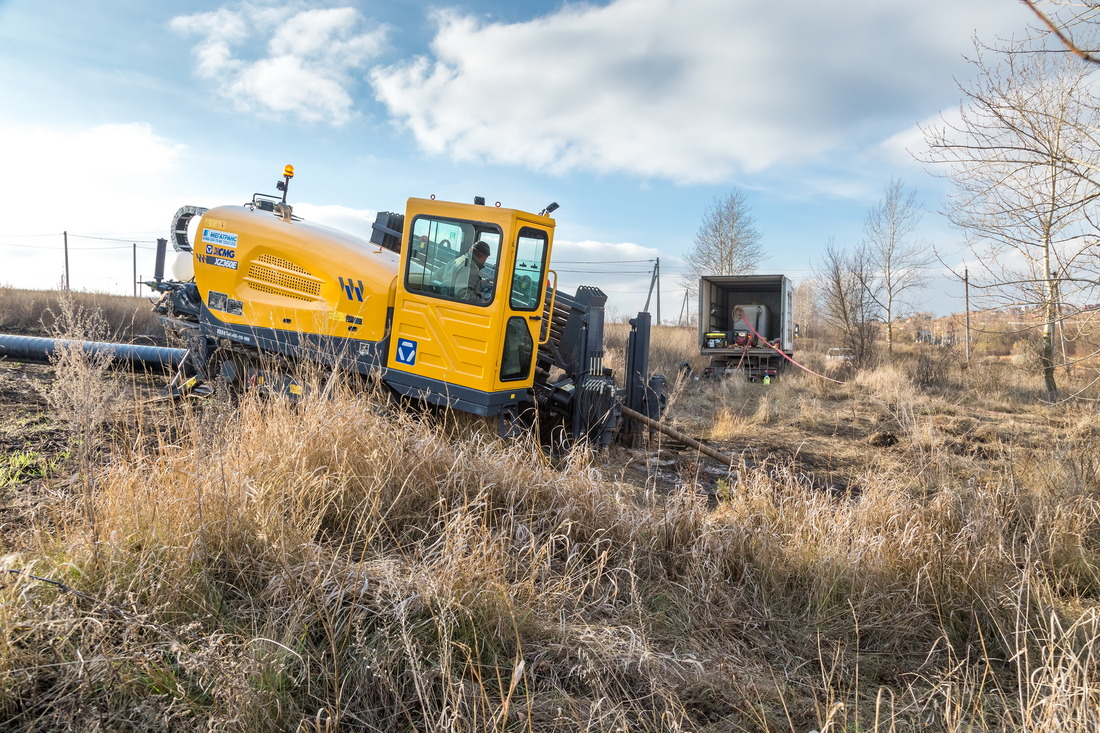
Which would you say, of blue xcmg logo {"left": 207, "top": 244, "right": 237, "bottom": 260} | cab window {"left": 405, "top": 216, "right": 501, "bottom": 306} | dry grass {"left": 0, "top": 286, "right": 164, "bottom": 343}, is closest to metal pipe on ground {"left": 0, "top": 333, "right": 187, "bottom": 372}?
blue xcmg logo {"left": 207, "top": 244, "right": 237, "bottom": 260}

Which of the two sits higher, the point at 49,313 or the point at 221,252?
the point at 221,252

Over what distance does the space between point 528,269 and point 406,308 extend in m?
1.28

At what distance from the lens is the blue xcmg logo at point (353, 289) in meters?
6.72

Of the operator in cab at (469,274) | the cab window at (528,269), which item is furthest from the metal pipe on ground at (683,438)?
the operator in cab at (469,274)

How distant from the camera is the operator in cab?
20.5 feet

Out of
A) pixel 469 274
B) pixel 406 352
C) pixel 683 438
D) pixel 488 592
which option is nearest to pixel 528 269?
pixel 469 274

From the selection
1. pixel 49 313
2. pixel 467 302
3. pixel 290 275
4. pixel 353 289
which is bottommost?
pixel 49 313

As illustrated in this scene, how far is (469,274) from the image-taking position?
247 inches

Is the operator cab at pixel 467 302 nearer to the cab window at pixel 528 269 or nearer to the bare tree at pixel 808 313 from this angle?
the cab window at pixel 528 269

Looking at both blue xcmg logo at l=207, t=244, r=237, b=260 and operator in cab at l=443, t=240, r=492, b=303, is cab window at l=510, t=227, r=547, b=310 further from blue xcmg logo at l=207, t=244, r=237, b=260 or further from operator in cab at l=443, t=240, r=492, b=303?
blue xcmg logo at l=207, t=244, r=237, b=260

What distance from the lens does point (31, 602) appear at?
→ 2500 millimetres

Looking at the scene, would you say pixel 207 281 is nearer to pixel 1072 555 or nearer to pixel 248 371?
pixel 248 371

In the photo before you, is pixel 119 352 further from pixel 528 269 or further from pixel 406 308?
pixel 528 269

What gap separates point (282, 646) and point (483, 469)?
6.71ft
